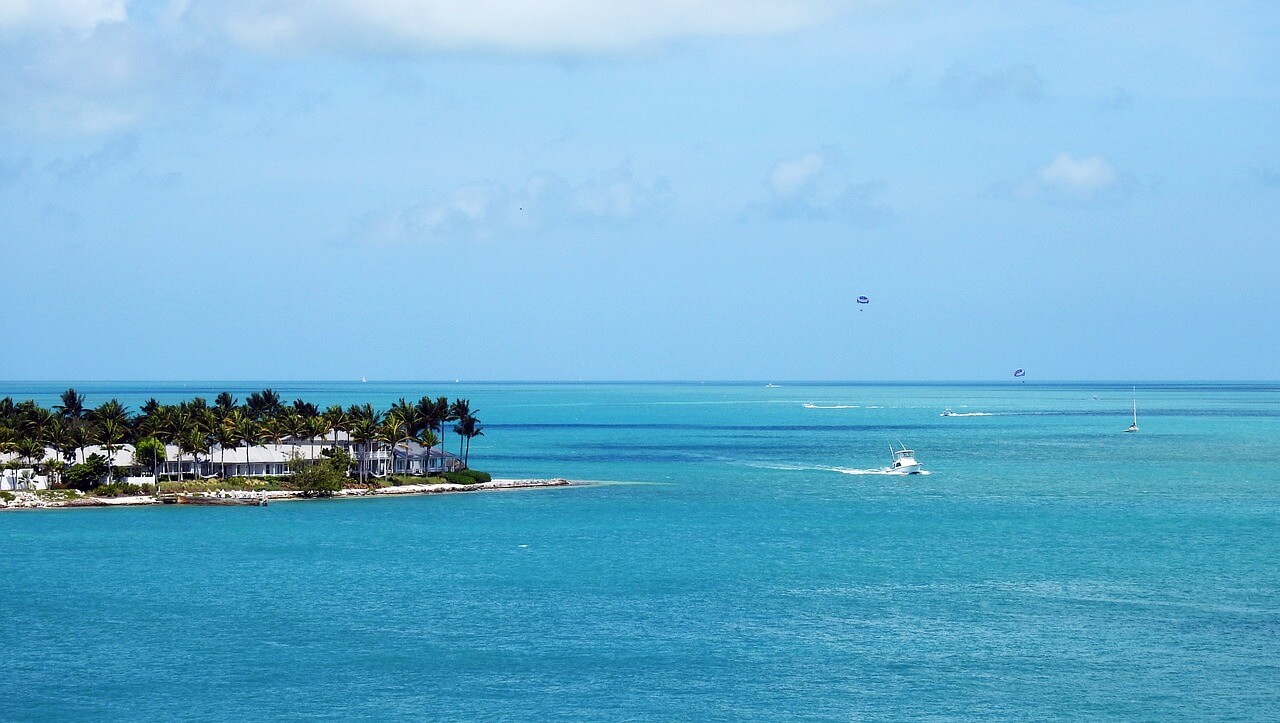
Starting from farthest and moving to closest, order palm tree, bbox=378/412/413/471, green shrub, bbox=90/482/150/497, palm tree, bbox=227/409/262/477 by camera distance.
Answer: palm tree, bbox=378/412/413/471 < palm tree, bbox=227/409/262/477 < green shrub, bbox=90/482/150/497

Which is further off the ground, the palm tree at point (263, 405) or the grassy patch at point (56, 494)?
the palm tree at point (263, 405)

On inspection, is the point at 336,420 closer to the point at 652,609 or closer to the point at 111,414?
the point at 111,414

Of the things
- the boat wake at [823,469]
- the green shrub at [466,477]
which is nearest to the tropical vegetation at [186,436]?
the green shrub at [466,477]

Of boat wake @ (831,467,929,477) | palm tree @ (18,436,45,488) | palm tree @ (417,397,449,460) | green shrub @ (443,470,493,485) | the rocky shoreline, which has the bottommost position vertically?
boat wake @ (831,467,929,477)

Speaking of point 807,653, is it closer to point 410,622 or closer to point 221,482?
point 410,622

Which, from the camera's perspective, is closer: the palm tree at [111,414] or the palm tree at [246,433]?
the palm tree at [111,414]

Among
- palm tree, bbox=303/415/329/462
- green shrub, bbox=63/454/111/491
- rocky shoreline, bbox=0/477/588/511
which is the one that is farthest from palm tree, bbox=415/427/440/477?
green shrub, bbox=63/454/111/491

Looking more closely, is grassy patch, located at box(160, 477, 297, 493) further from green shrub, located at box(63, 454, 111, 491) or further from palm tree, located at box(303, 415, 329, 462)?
green shrub, located at box(63, 454, 111, 491)

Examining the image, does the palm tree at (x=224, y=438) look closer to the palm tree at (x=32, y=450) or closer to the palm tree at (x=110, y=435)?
the palm tree at (x=110, y=435)
